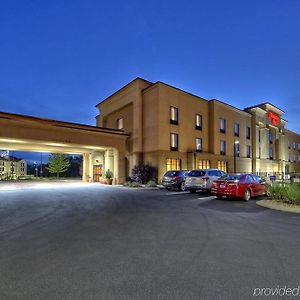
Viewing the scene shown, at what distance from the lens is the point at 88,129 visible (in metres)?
25.5

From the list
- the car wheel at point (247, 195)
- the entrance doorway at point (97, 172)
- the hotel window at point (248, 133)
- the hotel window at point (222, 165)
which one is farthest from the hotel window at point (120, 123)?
the hotel window at point (248, 133)

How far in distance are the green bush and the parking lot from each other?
2827 mm

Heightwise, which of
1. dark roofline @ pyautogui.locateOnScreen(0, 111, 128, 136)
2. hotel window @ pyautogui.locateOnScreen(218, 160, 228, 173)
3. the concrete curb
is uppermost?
dark roofline @ pyautogui.locateOnScreen(0, 111, 128, 136)

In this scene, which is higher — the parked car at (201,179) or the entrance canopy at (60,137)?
the entrance canopy at (60,137)

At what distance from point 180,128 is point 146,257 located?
82.9 ft

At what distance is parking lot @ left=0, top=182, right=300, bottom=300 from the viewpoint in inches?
142

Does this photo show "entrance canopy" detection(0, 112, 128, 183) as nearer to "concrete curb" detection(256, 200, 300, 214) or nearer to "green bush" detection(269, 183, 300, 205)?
"green bush" detection(269, 183, 300, 205)

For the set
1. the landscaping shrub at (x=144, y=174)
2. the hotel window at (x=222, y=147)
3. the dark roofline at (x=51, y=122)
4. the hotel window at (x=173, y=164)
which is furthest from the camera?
the hotel window at (x=222, y=147)

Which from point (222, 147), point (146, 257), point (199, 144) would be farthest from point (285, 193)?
point (222, 147)

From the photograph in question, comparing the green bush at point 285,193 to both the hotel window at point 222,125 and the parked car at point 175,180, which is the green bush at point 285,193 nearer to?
the parked car at point 175,180

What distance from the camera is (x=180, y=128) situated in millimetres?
29328

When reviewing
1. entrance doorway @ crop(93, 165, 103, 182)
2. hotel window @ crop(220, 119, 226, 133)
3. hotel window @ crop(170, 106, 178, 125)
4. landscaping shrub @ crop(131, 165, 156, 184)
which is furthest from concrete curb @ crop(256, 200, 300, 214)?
hotel window @ crop(220, 119, 226, 133)

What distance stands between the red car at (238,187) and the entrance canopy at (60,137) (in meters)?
15.5

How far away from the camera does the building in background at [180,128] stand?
2744 centimetres
